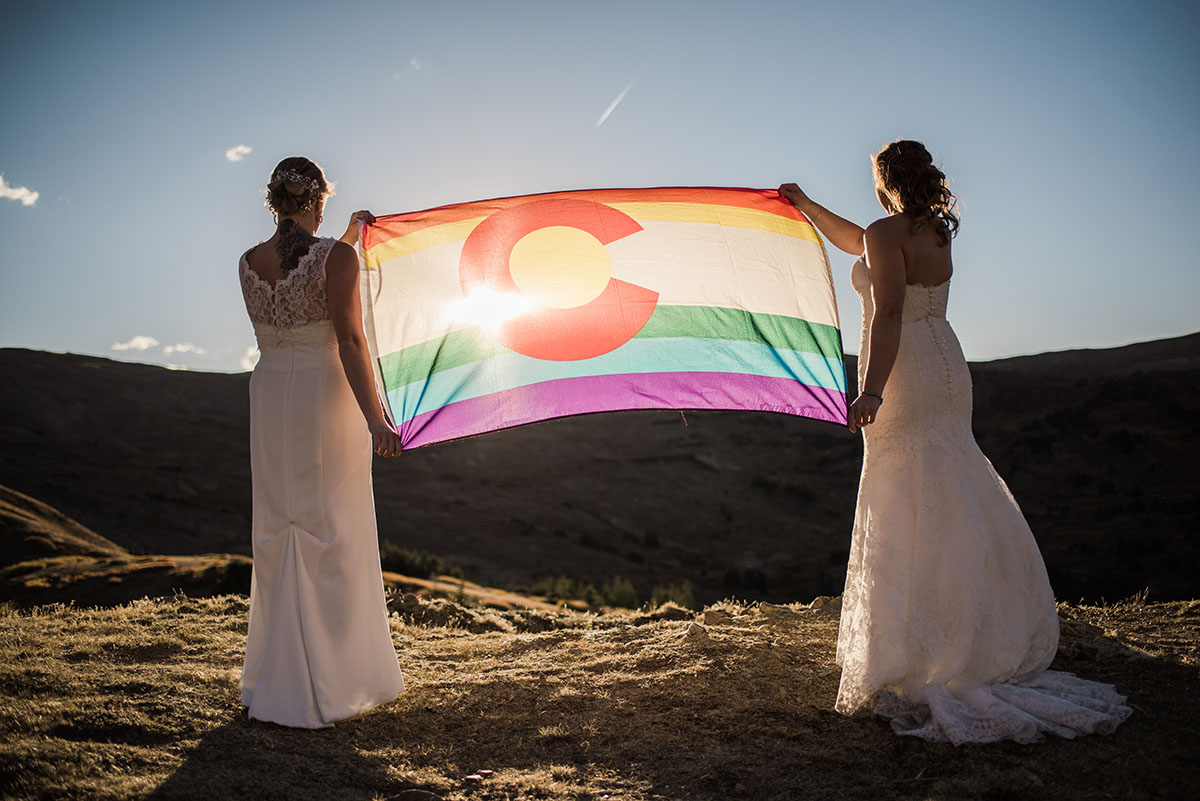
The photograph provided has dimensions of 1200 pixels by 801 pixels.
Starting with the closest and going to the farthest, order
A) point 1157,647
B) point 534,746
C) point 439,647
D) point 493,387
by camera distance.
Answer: point 534,746, point 1157,647, point 493,387, point 439,647

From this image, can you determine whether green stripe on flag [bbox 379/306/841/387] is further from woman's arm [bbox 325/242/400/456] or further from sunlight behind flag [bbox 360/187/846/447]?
woman's arm [bbox 325/242/400/456]

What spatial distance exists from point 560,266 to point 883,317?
6.70ft

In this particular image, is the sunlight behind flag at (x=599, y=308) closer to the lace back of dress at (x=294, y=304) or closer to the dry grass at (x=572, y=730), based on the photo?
the lace back of dress at (x=294, y=304)

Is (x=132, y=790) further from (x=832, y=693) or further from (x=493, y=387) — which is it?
(x=832, y=693)

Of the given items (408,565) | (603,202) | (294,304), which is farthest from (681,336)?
(408,565)

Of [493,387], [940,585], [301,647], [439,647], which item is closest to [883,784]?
[940,585]

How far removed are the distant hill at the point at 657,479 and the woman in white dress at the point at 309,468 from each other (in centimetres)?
1615

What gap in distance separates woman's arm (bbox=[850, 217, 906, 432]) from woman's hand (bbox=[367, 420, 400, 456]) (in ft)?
6.81

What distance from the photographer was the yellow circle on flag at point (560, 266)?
15.9 feet

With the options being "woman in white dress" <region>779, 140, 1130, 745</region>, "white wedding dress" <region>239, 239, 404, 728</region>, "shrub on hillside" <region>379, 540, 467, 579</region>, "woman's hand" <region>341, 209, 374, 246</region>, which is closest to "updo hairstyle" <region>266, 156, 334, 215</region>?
"white wedding dress" <region>239, 239, 404, 728</region>

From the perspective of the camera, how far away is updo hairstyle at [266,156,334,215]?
3.64 metres

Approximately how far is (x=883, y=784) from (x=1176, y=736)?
1.26 metres

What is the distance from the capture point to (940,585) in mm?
3418

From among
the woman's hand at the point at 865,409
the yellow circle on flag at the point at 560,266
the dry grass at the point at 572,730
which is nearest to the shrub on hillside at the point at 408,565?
the dry grass at the point at 572,730
